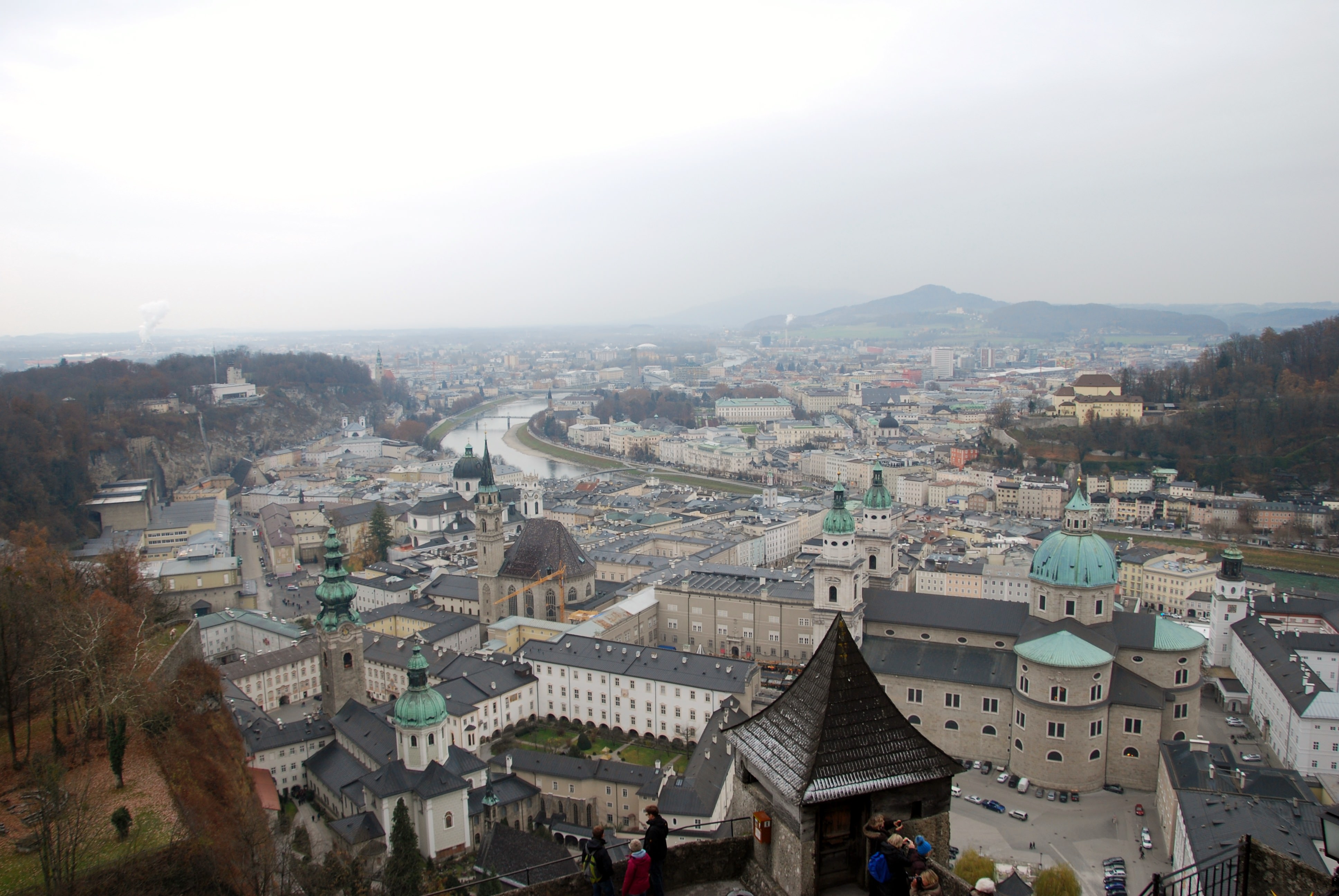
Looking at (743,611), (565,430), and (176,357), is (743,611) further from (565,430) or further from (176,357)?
(176,357)

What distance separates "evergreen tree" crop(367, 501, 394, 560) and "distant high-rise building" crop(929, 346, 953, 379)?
125502 millimetres

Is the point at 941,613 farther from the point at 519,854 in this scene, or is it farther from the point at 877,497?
the point at 519,854

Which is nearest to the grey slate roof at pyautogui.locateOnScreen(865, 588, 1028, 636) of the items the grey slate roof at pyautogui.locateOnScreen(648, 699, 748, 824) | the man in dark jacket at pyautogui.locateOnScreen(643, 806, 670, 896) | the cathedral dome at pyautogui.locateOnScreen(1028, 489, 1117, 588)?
the cathedral dome at pyautogui.locateOnScreen(1028, 489, 1117, 588)

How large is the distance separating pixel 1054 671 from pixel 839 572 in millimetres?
5999

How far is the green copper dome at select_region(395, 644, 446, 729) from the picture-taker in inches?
734

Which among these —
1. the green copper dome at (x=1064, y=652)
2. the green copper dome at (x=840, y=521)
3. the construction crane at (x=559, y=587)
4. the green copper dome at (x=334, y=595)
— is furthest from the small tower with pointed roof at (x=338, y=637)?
the green copper dome at (x=1064, y=652)

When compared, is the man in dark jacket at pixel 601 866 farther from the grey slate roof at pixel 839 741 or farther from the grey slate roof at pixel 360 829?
the grey slate roof at pixel 360 829

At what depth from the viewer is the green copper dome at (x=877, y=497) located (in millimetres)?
27484

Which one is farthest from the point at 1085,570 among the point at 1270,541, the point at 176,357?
the point at 176,357

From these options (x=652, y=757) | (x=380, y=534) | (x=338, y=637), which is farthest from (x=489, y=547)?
(x=380, y=534)

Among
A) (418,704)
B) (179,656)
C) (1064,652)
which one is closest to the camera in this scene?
(418,704)

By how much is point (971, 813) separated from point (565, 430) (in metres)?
82.2

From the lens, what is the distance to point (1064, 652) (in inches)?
843

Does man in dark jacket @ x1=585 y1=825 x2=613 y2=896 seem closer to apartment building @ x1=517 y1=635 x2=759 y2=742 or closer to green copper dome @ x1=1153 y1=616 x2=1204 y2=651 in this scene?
apartment building @ x1=517 y1=635 x2=759 y2=742
